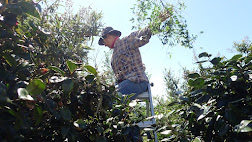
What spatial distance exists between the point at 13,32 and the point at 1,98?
44cm

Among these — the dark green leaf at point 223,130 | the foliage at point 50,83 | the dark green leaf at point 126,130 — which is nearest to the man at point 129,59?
the foliage at point 50,83

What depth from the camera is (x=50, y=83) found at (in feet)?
3.46

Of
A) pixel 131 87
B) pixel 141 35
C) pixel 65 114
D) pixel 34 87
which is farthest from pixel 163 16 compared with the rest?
pixel 34 87

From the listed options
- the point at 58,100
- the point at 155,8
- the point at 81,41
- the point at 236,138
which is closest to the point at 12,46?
the point at 58,100

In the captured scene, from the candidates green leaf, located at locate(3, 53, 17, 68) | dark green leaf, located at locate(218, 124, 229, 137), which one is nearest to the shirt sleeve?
dark green leaf, located at locate(218, 124, 229, 137)

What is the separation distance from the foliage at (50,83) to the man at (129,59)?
133 cm

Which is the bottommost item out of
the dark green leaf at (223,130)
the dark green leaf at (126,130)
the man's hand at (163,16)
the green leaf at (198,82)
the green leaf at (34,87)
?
the dark green leaf at (223,130)

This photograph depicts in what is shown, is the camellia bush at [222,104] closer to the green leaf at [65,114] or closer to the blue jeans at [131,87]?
the green leaf at [65,114]

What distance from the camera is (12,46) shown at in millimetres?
978

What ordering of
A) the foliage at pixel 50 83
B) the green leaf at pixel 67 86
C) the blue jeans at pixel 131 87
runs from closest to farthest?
the foliage at pixel 50 83
the green leaf at pixel 67 86
the blue jeans at pixel 131 87

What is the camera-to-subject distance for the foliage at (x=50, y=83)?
82 cm

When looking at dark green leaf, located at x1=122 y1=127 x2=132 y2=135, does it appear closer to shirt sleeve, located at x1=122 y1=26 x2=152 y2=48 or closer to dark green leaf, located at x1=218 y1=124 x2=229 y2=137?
dark green leaf, located at x1=218 y1=124 x2=229 y2=137

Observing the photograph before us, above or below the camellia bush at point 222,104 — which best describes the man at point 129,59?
above

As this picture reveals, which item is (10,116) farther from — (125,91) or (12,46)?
(125,91)
